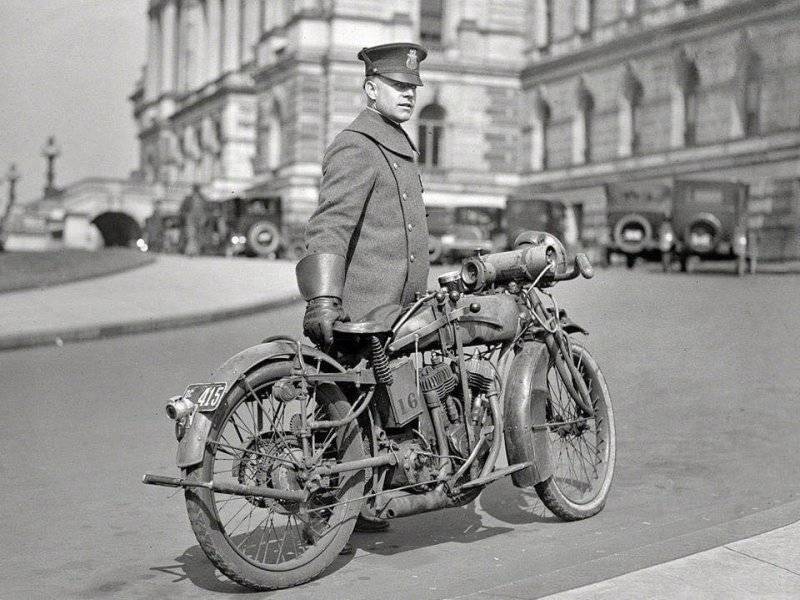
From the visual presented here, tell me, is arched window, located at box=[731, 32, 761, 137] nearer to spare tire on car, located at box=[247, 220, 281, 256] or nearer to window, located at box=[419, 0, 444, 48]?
spare tire on car, located at box=[247, 220, 281, 256]

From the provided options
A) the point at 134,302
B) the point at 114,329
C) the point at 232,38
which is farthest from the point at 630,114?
the point at 114,329

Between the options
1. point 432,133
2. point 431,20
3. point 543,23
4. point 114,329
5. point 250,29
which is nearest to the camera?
point 114,329

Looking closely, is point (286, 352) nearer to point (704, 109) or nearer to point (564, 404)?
point (564, 404)

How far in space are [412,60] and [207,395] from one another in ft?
5.34

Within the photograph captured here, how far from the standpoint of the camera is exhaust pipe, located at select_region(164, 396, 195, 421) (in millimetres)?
4301

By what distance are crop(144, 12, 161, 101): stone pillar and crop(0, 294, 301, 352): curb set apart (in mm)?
63437

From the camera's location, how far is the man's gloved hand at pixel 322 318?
4.65 m

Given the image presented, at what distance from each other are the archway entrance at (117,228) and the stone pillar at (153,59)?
2187cm

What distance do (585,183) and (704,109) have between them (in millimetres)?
6059

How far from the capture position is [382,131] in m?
5.09

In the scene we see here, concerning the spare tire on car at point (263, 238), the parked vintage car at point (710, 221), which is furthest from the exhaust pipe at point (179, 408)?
the spare tire on car at point (263, 238)

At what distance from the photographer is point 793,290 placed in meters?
19.0

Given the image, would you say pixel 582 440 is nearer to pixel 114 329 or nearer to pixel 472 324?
pixel 472 324

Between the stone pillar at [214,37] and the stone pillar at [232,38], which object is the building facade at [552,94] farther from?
the stone pillar at [214,37]
